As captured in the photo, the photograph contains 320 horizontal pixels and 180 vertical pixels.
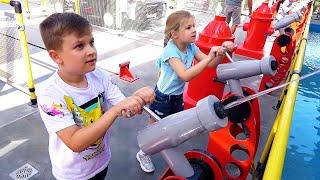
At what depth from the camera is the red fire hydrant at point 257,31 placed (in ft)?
17.5

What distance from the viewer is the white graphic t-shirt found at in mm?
1247

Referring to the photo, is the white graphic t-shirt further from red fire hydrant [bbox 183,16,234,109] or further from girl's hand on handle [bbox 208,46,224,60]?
red fire hydrant [bbox 183,16,234,109]

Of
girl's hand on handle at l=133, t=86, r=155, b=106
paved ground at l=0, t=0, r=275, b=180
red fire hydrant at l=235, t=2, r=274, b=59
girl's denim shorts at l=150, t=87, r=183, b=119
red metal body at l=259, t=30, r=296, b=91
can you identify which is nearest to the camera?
girl's hand on handle at l=133, t=86, r=155, b=106

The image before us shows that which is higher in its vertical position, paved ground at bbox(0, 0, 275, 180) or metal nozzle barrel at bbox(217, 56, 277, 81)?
metal nozzle barrel at bbox(217, 56, 277, 81)

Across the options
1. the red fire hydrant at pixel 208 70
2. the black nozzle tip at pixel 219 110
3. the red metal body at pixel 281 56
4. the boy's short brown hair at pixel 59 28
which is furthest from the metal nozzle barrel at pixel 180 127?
the red metal body at pixel 281 56

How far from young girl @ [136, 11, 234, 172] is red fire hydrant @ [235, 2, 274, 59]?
11.3 ft

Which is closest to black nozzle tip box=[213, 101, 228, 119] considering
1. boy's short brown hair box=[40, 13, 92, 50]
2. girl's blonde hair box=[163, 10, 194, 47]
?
boy's short brown hair box=[40, 13, 92, 50]

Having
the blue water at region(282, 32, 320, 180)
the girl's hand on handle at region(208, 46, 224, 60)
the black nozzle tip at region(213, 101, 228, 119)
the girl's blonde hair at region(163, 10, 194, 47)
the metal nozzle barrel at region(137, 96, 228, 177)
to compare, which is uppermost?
the girl's blonde hair at region(163, 10, 194, 47)

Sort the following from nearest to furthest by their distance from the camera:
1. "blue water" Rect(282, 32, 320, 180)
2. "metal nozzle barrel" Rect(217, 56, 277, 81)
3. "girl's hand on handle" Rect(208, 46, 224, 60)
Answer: "girl's hand on handle" Rect(208, 46, 224, 60) < "metal nozzle barrel" Rect(217, 56, 277, 81) < "blue water" Rect(282, 32, 320, 180)

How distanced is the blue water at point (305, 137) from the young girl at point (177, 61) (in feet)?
5.14

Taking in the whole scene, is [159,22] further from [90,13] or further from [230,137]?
[230,137]

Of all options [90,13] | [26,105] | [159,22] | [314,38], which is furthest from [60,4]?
[314,38]

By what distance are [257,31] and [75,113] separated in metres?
4.91

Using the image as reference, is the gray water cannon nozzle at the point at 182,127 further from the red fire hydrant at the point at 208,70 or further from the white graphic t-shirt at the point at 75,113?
the red fire hydrant at the point at 208,70
